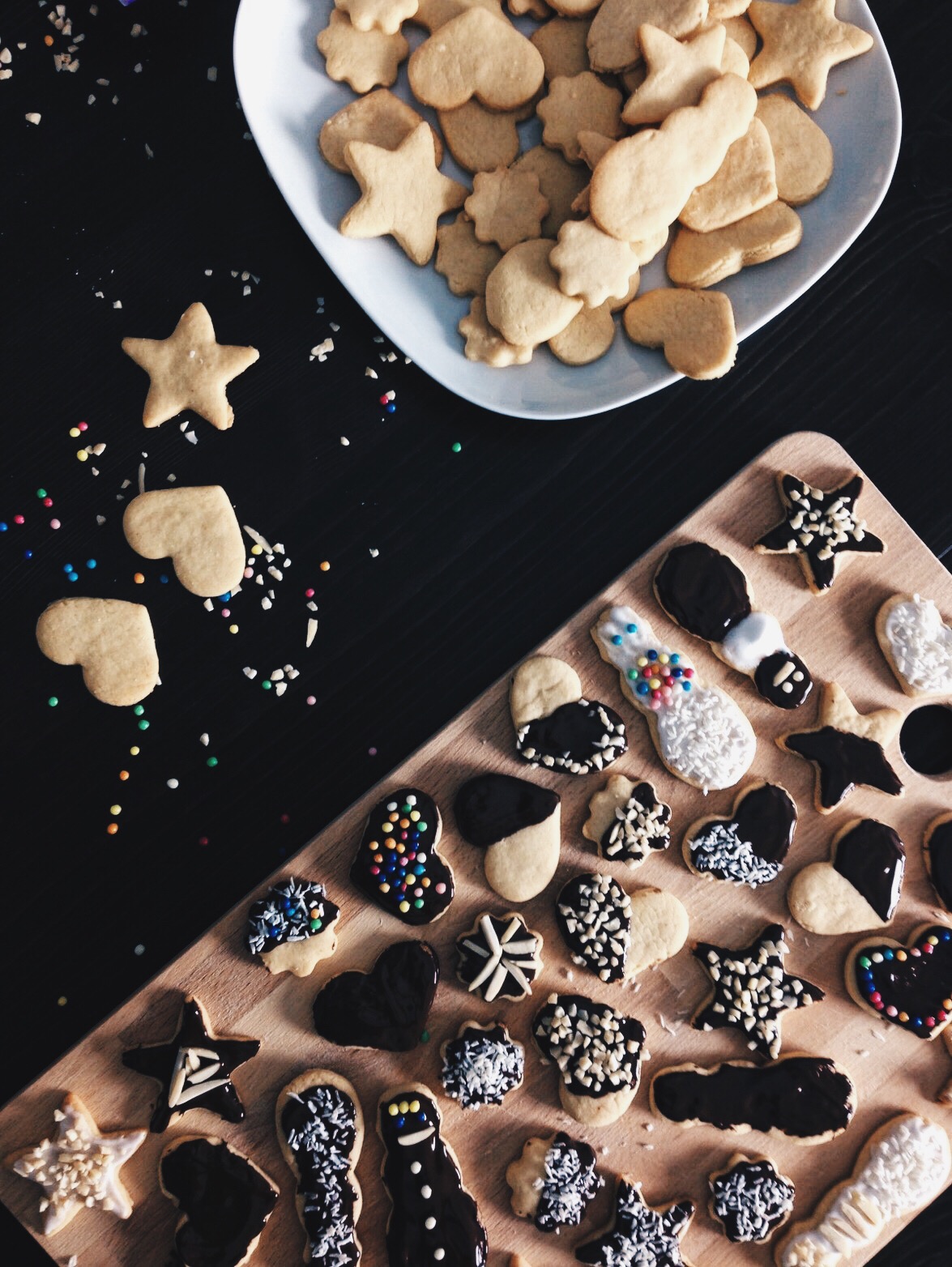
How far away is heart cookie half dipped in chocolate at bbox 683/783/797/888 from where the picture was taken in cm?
139

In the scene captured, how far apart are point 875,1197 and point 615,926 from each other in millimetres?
570

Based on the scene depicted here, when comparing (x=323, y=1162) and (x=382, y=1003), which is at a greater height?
(x=382, y=1003)

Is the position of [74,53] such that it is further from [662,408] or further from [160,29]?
[662,408]

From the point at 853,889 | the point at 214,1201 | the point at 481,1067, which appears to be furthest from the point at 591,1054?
the point at 214,1201

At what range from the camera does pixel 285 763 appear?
1.43 meters

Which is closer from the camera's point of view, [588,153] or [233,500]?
[588,153]

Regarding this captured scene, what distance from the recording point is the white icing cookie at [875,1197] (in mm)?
1388

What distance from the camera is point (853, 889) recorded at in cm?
142

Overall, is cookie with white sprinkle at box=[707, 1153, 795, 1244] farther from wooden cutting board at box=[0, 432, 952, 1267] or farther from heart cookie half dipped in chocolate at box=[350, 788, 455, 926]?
heart cookie half dipped in chocolate at box=[350, 788, 455, 926]

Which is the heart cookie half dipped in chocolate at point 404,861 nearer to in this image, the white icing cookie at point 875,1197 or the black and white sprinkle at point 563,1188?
the black and white sprinkle at point 563,1188

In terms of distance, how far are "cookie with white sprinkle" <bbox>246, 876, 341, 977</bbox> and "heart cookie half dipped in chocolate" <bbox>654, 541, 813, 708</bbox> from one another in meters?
0.67

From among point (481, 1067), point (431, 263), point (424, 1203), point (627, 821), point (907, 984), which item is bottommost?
point (907, 984)

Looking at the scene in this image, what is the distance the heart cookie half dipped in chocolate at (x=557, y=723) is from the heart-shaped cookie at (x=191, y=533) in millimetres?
465

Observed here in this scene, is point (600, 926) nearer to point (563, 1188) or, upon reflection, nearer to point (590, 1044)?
point (590, 1044)
